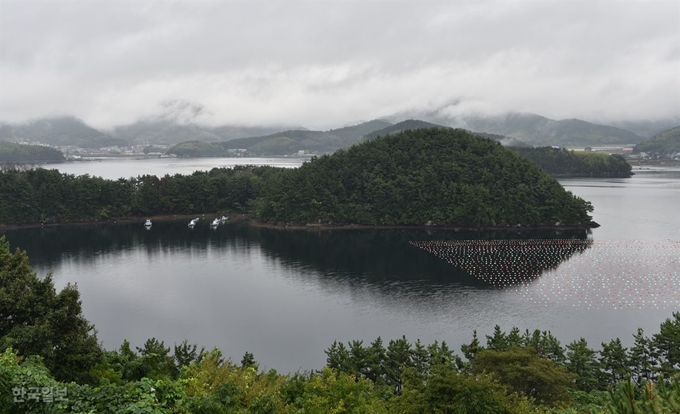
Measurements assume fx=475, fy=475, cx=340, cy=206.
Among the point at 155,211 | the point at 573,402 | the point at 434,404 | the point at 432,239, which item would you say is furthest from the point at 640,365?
the point at 155,211

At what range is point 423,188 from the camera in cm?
8988

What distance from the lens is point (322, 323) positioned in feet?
139

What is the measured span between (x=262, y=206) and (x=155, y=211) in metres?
23.4

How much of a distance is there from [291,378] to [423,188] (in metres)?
72.0

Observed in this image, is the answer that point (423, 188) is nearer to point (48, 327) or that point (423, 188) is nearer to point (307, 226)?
point (307, 226)

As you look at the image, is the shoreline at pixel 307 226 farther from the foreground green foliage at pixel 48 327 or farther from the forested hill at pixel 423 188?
the foreground green foliage at pixel 48 327

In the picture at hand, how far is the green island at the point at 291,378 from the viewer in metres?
11.1

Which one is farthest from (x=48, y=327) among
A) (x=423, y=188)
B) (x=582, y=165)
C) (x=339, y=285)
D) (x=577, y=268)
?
(x=582, y=165)

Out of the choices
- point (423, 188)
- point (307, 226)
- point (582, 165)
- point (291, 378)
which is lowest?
point (291, 378)

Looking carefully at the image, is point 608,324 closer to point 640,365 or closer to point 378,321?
point 640,365

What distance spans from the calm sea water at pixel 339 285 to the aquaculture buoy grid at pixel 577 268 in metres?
0.22

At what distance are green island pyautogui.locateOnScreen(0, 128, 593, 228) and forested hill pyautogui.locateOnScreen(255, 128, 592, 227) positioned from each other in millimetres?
190

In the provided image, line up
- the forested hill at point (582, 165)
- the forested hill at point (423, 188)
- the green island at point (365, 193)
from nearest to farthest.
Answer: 1. the forested hill at point (423, 188)
2. the green island at point (365, 193)
3. the forested hill at point (582, 165)

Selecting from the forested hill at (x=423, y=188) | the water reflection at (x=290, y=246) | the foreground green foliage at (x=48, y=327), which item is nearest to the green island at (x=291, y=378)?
the foreground green foliage at (x=48, y=327)
